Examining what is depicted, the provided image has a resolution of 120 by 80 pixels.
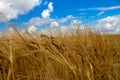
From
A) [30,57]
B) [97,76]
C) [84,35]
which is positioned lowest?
[97,76]

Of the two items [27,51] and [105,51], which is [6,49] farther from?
[105,51]

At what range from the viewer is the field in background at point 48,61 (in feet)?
9.92

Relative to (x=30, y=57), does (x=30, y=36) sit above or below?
above

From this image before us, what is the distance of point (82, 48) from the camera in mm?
3369

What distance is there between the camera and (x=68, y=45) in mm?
3568

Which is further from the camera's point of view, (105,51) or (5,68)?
(105,51)

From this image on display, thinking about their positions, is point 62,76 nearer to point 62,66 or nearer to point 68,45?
point 62,66

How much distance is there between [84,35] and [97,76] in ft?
3.50

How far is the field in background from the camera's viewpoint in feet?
9.92

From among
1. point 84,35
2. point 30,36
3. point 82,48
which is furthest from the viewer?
point 84,35

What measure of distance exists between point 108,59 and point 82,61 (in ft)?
2.46

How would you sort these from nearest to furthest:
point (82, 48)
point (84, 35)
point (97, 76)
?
point (97, 76)
point (82, 48)
point (84, 35)

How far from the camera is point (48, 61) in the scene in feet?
10.8

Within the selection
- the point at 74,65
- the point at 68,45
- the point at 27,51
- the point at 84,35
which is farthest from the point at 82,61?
the point at 84,35
